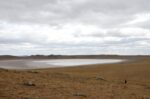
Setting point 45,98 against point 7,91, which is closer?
point 45,98

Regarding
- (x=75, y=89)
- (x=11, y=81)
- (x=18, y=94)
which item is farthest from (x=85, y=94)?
(x=11, y=81)

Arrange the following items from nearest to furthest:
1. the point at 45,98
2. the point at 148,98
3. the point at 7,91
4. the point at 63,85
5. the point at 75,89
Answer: the point at 45,98 < the point at 7,91 < the point at 148,98 < the point at 75,89 < the point at 63,85

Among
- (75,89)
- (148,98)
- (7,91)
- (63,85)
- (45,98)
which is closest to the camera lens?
(45,98)

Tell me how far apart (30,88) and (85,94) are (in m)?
3.16

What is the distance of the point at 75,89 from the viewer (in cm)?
1582

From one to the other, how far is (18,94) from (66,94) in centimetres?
251

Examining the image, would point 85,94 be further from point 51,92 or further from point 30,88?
point 30,88

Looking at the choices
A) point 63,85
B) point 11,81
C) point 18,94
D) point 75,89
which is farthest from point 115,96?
point 11,81

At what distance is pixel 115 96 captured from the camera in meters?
14.4

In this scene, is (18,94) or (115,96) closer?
(18,94)

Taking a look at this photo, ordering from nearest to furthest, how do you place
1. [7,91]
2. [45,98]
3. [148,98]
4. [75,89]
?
[45,98], [7,91], [148,98], [75,89]

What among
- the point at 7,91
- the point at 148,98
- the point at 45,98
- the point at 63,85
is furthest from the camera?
the point at 63,85

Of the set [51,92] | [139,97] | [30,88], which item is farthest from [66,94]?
[139,97]

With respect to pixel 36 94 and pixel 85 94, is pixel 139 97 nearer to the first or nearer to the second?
pixel 85 94
